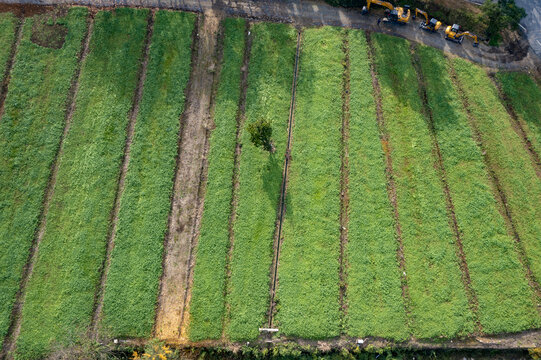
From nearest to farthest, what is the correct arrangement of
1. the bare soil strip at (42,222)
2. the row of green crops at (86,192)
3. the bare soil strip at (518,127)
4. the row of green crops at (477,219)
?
the bare soil strip at (42,222)
the row of green crops at (86,192)
the row of green crops at (477,219)
the bare soil strip at (518,127)

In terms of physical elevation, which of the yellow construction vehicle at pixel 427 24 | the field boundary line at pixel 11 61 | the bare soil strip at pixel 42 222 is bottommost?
the bare soil strip at pixel 42 222

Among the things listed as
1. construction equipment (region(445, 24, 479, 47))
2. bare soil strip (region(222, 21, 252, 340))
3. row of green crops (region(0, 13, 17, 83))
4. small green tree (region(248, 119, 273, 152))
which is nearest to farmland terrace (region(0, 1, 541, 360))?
bare soil strip (region(222, 21, 252, 340))

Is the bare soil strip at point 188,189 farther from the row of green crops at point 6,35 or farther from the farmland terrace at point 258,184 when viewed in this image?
the row of green crops at point 6,35

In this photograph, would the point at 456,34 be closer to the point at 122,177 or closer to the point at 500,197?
the point at 500,197

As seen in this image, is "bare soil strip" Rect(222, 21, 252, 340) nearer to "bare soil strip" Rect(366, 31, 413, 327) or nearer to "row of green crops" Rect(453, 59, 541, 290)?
"bare soil strip" Rect(366, 31, 413, 327)

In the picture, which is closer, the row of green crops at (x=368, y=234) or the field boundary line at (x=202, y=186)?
the row of green crops at (x=368, y=234)

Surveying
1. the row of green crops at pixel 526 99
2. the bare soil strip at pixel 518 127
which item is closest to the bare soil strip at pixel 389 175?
the bare soil strip at pixel 518 127
